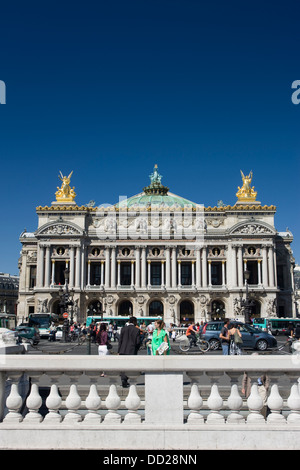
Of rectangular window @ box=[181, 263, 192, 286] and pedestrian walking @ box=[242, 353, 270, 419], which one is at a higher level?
rectangular window @ box=[181, 263, 192, 286]

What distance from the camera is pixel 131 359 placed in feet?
24.3

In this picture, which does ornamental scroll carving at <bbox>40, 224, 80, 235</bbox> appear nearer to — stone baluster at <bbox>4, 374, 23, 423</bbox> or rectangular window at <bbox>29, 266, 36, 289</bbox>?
rectangular window at <bbox>29, 266, 36, 289</bbox>

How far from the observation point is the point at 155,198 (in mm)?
96312

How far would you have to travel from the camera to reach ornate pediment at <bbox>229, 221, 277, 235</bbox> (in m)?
80.0

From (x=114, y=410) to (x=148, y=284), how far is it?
242 ft

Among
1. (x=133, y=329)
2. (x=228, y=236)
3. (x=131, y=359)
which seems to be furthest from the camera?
(x=228, y=236)

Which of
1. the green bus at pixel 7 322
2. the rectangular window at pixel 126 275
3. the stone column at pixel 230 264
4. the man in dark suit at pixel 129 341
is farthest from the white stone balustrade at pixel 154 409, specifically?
the rectangular window at pixel 126 275

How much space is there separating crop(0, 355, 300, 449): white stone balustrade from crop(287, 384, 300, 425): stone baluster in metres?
0.01

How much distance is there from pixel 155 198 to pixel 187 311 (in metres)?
24.7

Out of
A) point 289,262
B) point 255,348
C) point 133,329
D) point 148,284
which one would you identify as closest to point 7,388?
point 133,329

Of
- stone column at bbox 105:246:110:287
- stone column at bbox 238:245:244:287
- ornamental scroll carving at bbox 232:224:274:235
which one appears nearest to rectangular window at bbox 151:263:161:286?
stone column at bbox 105:246:110:287

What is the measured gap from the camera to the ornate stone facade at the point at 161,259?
7925 centimetres

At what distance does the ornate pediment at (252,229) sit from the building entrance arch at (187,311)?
1316cm
